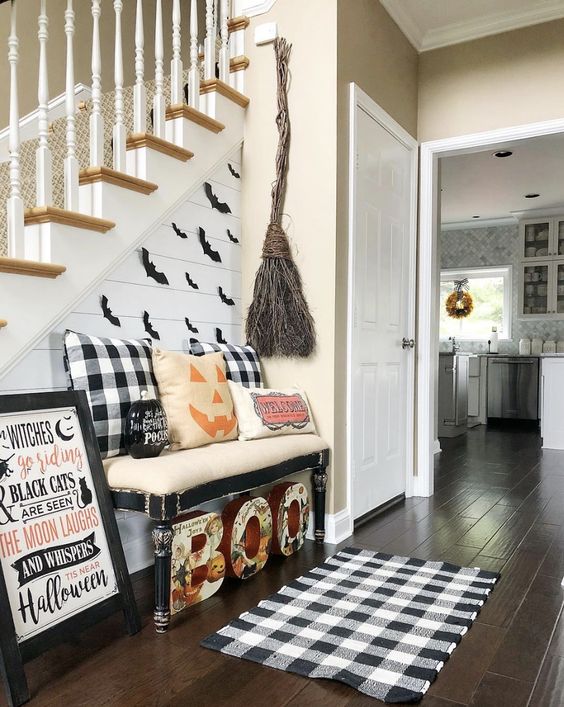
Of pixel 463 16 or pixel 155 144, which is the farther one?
pixel 463 16

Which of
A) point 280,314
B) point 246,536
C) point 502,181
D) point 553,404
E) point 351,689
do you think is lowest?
point 351,689

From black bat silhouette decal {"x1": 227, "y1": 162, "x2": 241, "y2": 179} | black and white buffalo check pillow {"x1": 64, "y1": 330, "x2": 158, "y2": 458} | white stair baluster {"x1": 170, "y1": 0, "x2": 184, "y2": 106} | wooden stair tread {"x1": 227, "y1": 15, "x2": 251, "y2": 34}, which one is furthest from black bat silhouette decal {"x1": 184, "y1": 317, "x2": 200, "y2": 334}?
wooden stair tread {"x1": 227, "y1": 15, "x2": 251, "y2": 34}

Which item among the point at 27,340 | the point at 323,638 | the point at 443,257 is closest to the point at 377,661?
the point at 323,638

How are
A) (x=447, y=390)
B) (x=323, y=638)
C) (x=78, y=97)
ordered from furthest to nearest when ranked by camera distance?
(x=447, y=390)
(x=78, y=97)
(x=323, y=638)

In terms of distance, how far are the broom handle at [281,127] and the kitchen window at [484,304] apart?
606 cm

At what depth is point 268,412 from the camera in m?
2.64

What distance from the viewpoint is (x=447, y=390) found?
6.38 m

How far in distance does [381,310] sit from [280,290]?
0.73 m

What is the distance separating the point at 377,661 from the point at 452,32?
3.38 meters

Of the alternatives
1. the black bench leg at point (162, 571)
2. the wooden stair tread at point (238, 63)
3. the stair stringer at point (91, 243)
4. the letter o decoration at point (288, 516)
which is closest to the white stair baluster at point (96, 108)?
the stair stringer at point (91, 243)

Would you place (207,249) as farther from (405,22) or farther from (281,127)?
(405,22)

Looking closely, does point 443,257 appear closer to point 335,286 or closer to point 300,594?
point 335,286

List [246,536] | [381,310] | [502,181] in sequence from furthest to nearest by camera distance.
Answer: [502,181] < [381,310] < [246,536]

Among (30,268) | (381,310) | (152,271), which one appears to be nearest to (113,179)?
(152,271)
